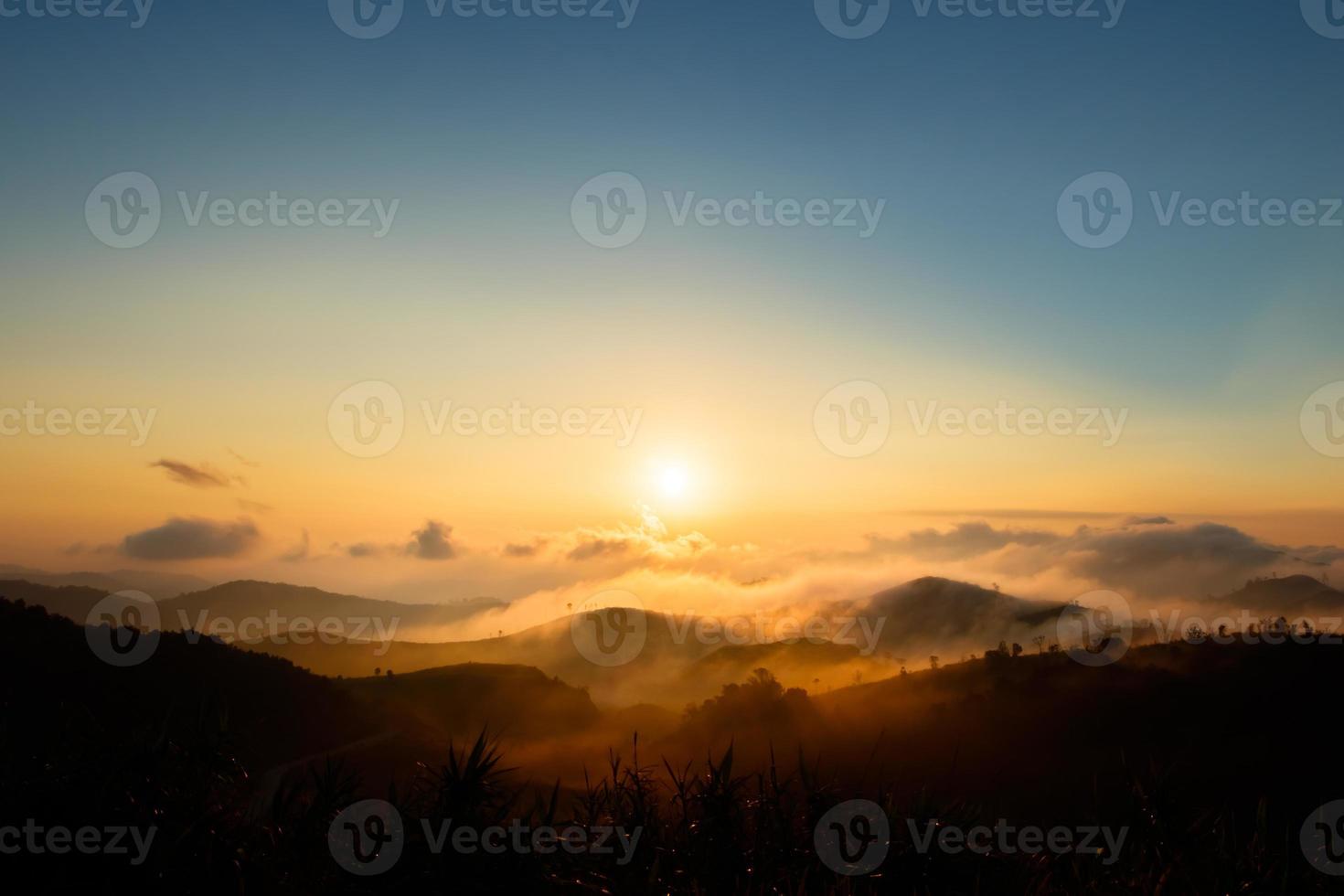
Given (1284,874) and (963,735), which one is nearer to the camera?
(1284,874)

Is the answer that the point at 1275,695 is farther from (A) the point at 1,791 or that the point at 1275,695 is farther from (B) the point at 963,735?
(A) the point at 1,791

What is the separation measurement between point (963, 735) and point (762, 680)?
1198 inches

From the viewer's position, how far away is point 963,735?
88688 millimetres

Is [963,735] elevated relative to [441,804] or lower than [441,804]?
lower

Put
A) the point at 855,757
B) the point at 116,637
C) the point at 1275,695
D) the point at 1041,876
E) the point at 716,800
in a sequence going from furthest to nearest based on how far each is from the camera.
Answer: the point at 855,757 < the point at 1275,695 < the point at 116,637 < the point at 716,800 < the point at 1041,876

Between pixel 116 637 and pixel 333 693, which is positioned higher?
pixel 116 637

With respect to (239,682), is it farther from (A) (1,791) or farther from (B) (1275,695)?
(B) (1275,695)

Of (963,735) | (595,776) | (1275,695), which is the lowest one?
(595,776)

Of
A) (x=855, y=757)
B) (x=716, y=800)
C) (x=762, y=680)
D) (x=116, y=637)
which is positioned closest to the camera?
(x=716, y=800)

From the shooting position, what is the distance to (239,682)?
78.3 metres

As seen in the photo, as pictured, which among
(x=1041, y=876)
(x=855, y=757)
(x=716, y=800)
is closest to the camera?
(x=1041, y=876)

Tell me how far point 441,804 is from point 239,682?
Answer: 77106mm

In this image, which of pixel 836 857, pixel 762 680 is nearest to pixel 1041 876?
pixel 836 857

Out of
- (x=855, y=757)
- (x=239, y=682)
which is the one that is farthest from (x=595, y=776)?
(x=239, y=682)
